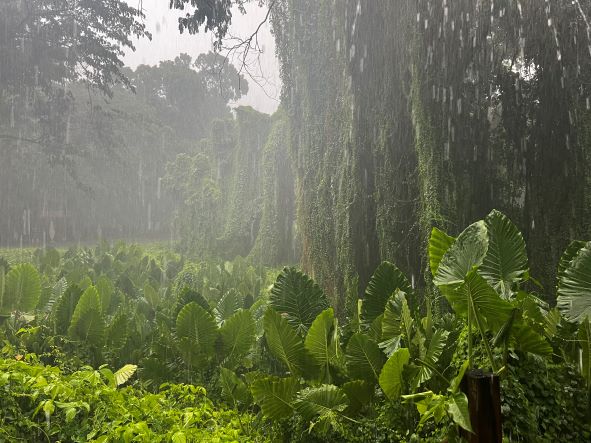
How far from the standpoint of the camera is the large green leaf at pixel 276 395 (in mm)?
2576

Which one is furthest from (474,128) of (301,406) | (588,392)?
(301,406)

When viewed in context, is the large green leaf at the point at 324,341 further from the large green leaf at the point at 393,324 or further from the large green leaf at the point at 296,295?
→ the large green leaf at the point at 296,295

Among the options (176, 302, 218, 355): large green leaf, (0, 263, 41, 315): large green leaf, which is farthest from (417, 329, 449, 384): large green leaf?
(0, 263, 41, 315): large green leaf

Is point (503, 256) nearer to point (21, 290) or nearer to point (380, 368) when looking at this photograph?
→ point (380, 368)

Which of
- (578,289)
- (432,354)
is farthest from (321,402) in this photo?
(578,289)

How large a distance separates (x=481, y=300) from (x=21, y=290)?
3649 millimetres

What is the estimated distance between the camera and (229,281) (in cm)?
794

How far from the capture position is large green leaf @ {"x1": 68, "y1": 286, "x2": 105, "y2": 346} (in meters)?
3.82

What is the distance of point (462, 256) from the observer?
2.25 metres

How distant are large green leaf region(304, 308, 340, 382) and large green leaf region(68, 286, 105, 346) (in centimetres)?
180

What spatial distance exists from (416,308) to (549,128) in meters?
1.78

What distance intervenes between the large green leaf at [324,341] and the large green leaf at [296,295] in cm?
42

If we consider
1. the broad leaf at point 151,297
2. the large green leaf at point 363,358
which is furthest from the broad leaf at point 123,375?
the broad leaf at point 151,297

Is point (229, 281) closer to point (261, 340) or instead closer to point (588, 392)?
point (261, 340)
